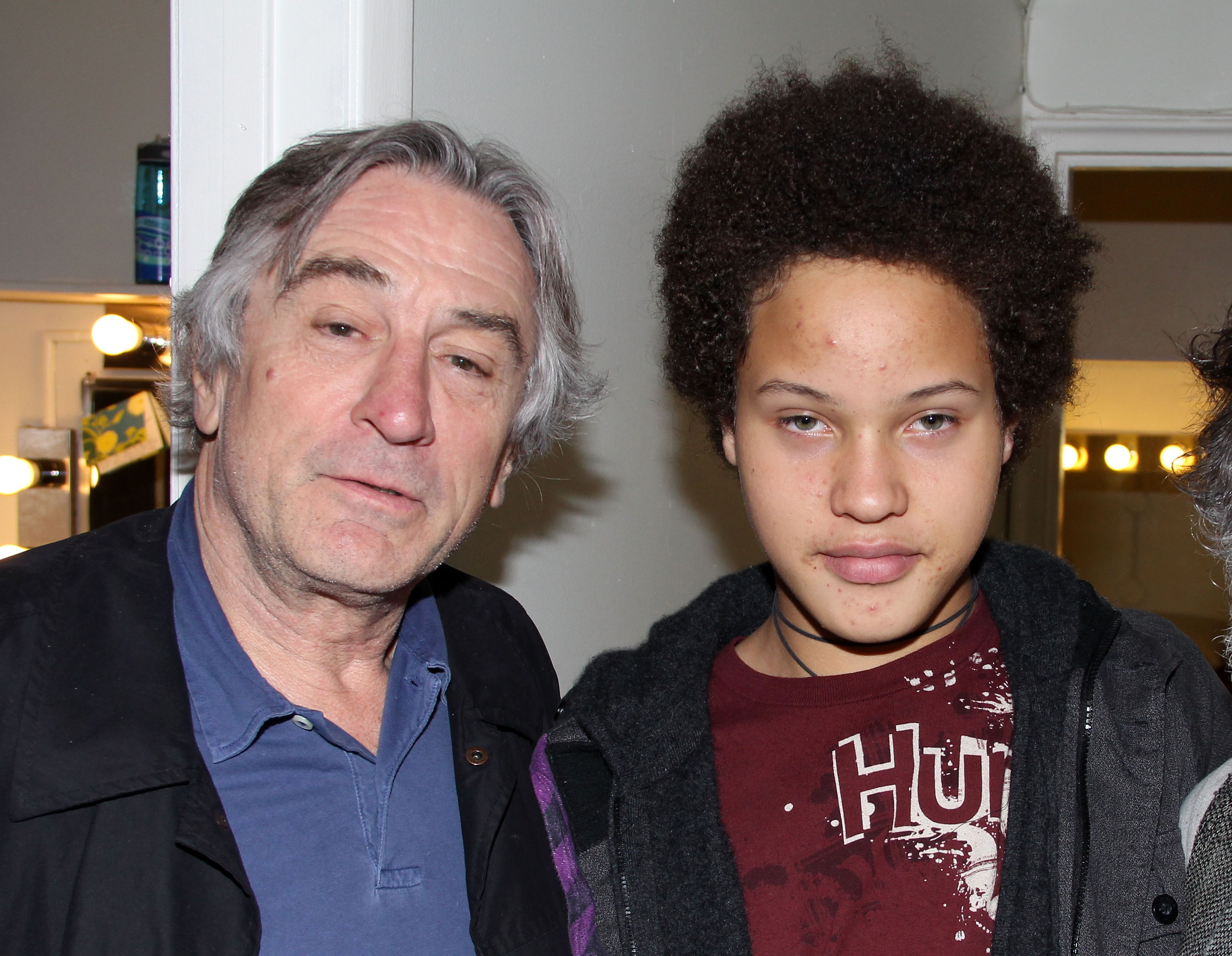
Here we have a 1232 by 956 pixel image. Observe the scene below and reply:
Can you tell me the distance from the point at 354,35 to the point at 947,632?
1082mm

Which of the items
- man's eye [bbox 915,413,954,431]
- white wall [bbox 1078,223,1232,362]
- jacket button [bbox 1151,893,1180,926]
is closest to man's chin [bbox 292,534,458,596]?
man's eye [bbox 915,413,954,431]

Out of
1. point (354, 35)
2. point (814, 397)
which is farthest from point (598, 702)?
point (354, 35)

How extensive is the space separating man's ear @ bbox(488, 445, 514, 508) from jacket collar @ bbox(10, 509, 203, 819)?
42 centimetres

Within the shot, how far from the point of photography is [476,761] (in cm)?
134

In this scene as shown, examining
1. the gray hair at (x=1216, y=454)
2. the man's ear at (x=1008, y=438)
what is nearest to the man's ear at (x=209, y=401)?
the man's ear at (x=1008, y=438)

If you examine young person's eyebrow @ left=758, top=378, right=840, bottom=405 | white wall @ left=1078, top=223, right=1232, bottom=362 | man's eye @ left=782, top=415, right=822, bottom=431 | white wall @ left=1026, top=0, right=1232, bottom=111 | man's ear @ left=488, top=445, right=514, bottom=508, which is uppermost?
white wall @ left=1026, top=0, right=1232, bottom=111

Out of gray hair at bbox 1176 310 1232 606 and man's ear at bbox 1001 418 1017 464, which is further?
man's ear at bbox 1001 418 1017 464

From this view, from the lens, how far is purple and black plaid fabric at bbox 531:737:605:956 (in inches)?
50.1

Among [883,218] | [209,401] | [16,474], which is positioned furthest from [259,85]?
[16,474]

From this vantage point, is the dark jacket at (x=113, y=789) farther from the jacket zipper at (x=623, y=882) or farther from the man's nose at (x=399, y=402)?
the man's nose at (x=399, y=402)

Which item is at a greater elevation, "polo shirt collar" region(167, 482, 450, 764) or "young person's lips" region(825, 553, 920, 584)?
"young person's lips" region(825, 553, 920, 584)

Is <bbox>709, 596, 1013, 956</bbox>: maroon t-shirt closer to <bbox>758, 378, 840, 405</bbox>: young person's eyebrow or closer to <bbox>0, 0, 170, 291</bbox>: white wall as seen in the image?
<bbox>758, 378, 840, 405</bbox>: young person's eyebrow

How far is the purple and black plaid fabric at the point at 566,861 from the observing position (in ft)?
4.18

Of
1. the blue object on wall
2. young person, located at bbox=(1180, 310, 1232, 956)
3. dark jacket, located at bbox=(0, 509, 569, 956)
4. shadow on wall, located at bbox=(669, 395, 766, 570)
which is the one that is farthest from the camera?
the blue object on wall
